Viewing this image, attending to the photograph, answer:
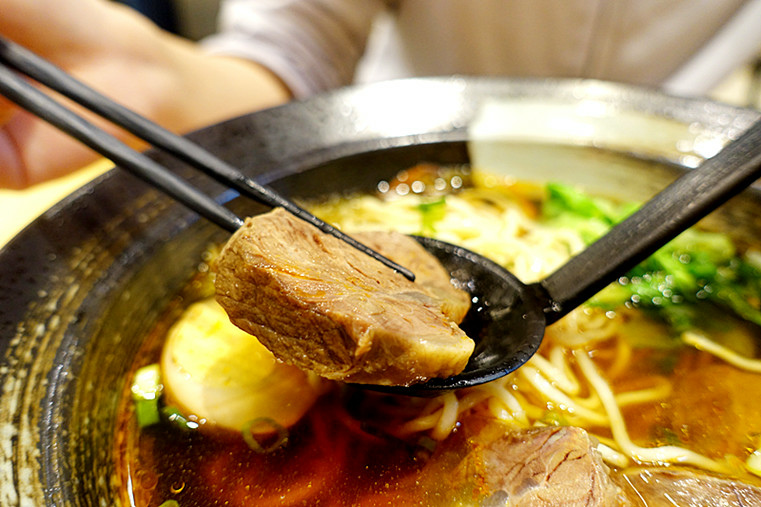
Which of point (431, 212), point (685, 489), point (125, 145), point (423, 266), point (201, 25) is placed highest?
point (125, 145)

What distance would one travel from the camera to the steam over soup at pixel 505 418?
119 centimetres

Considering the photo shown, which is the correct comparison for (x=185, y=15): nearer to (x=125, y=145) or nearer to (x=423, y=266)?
(x=125, y=145)

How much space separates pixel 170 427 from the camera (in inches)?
52.6

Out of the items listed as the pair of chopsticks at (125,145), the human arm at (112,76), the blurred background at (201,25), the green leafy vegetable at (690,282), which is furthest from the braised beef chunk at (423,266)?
the blurred background at (201,25)

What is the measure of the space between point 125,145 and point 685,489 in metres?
1.58

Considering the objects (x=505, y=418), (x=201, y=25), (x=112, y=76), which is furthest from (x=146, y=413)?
(x=201, y=25)

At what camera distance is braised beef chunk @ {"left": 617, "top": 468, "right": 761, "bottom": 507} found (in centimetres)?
114

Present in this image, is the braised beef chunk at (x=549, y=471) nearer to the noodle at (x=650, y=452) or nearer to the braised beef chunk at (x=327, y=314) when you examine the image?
the noodle at (x=650, y=452)

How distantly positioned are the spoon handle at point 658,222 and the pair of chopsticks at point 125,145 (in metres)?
0.41

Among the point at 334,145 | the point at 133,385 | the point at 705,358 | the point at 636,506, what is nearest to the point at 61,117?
the point at 133,385

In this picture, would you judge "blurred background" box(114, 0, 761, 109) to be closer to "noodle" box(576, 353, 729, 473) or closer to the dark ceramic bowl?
the dark ceramic bowl

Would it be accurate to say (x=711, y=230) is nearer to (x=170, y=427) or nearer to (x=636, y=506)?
(x=636, y=506)

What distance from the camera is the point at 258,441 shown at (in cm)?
131

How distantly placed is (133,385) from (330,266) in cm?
71
